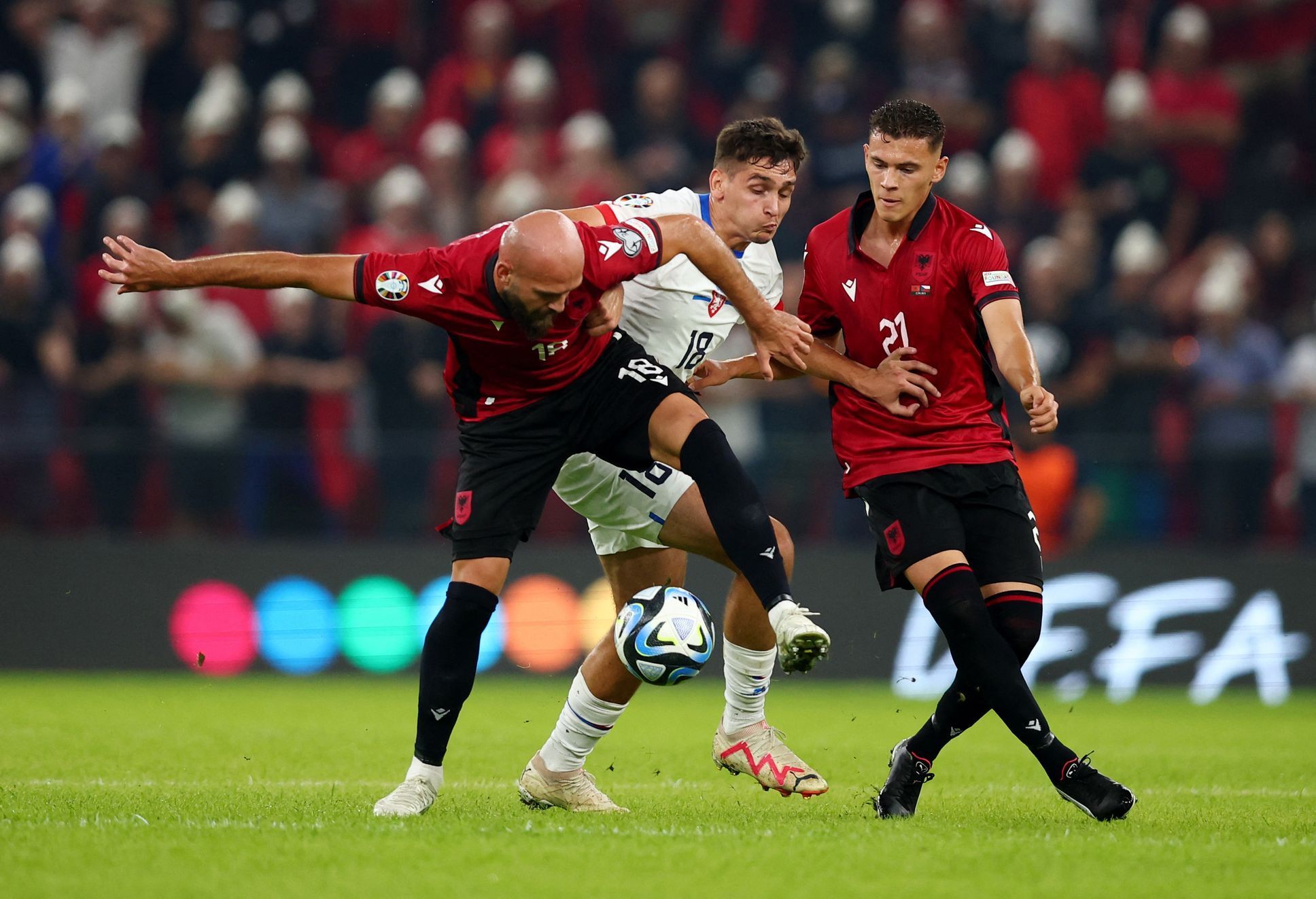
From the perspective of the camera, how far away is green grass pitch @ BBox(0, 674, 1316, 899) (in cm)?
476

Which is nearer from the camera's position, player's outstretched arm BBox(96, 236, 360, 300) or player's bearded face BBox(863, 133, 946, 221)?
player's outstretched arm BBox(96, 236, 360, 300)

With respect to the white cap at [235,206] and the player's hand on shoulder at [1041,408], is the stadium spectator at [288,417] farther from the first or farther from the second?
the player's hand on shoulder at [1041,408]

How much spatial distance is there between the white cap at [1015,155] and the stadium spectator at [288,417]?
5.54 metres

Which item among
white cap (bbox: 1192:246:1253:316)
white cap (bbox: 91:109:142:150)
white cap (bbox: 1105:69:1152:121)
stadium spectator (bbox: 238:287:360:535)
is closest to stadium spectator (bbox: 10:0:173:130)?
white cap (bbox: 91:109:142:150)

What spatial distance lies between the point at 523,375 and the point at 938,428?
5.18ft

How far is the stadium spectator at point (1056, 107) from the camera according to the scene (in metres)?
14.5

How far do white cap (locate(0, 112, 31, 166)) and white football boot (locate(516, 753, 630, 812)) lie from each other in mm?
10087

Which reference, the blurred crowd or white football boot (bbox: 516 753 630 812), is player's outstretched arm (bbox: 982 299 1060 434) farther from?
the blurred crowd

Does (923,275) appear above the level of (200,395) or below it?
above

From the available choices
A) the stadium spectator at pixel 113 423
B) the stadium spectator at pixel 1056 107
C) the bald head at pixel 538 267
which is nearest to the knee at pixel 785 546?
the bald head at pixel 538 267

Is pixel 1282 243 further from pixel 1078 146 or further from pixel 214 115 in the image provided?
pixel 214 115

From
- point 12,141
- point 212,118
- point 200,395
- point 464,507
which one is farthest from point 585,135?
point 464,507

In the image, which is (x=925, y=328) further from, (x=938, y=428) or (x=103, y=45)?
(x=103, y=45)

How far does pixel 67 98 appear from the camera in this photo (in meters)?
14.7
